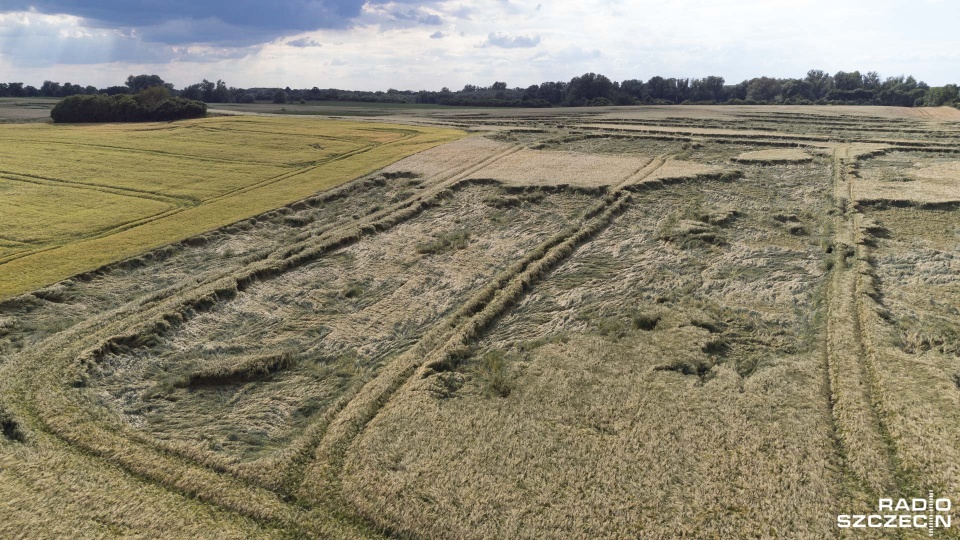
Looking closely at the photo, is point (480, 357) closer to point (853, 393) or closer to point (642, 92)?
point (853, 393)

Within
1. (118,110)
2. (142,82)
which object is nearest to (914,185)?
(118,110)

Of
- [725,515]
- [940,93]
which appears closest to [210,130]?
[725,515]

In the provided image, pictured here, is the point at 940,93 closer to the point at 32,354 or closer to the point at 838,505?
the point at 838,505

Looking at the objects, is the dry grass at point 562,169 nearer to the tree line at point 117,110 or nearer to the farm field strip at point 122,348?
the farm field strip at point 122,348

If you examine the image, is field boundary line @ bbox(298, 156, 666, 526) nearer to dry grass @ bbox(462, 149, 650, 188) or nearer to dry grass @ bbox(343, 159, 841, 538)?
dry grass @ bbox(343, 159, 841, 538)

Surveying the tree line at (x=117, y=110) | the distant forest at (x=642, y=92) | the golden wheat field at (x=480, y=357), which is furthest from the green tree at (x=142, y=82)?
the golden wheat field at (x=480, y=357)

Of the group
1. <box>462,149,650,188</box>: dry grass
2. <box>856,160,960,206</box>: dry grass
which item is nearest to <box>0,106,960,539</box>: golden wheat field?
<box>856,160,960,206</box>: dry grass
